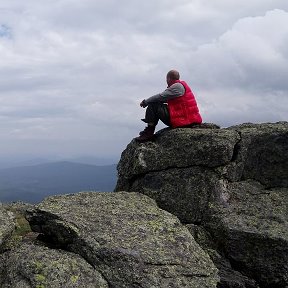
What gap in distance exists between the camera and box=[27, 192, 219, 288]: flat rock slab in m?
14.9

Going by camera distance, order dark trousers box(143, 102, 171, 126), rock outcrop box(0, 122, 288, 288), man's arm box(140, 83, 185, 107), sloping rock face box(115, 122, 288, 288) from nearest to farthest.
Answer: rock outcrop box(0, 122, 288, 288), sloping rock face box(115, 122, 288, 288), man's arm box(140, 83, 185, 107), dark trousers box(143, 102, 171, 126)

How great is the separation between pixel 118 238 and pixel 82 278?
2.44 m

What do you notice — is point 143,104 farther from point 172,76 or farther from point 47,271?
point 47,271

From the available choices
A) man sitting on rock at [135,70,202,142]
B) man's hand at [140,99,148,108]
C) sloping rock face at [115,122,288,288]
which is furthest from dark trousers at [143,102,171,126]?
sloping rock face at [115,122,288,288]

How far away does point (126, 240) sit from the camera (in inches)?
631

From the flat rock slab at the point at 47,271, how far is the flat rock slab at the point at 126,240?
0.52 metres

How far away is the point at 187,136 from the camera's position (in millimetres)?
22297

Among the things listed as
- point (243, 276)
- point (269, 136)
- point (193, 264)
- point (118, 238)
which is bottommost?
point (243, 276)

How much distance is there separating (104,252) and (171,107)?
36.0ft

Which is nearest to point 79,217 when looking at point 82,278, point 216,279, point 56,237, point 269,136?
point 56,237

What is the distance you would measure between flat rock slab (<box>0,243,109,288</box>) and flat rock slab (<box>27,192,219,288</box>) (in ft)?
1.71

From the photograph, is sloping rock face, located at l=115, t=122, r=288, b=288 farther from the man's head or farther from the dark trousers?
the man's head

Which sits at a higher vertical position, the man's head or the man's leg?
the man's head

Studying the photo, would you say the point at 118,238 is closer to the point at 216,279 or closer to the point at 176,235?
the point at 176,235
